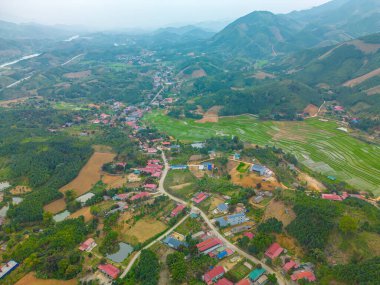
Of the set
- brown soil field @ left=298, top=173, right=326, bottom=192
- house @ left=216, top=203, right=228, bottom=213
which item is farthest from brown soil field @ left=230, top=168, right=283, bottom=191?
house @ left=216, top=203, right=228, bottom=213

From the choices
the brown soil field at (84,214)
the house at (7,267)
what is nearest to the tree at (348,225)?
the brown soil field at (84,214)

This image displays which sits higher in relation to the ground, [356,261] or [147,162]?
[356,261]

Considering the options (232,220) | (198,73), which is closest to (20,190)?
(232,220)

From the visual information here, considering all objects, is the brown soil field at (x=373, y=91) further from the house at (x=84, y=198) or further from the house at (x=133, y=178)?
the house at (x=84, y=198)

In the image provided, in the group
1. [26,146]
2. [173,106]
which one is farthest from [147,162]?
[173,106]

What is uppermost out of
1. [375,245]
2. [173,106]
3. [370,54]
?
[370,54]

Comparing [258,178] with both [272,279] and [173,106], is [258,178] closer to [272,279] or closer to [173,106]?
[272,279]
